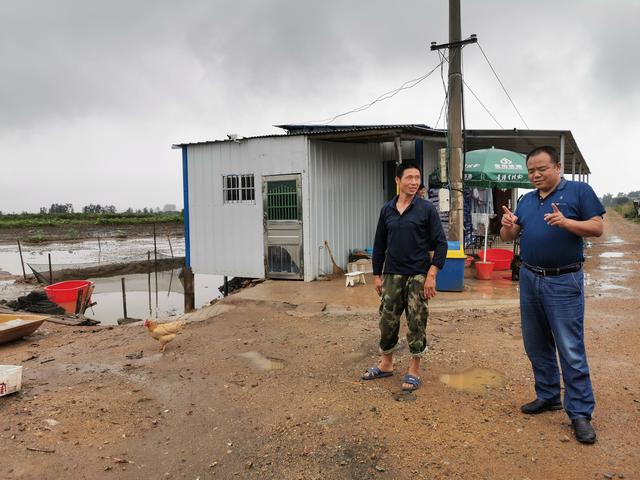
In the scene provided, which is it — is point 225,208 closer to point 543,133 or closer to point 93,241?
point 543,133

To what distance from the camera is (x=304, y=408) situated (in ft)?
12.1

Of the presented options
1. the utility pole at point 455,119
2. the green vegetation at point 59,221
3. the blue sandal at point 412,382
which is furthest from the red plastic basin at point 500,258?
the green vegetation at point 59,221

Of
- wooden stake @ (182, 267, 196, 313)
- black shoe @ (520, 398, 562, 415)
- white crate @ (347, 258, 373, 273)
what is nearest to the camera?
black shoe @ (520, 398, 562, 415)

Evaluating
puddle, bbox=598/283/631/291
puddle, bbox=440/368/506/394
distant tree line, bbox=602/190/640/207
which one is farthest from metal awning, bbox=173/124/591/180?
distant tree line, bbox=602/190/640/207

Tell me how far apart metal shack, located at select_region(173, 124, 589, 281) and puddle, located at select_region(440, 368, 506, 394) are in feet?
17.2

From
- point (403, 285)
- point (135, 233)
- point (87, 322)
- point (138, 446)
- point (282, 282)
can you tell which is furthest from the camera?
point (135, 233)

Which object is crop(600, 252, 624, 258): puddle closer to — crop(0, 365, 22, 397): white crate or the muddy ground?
crop(0, 365, 22, 397): white crate

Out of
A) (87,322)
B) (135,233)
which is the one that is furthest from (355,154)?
(135,233)

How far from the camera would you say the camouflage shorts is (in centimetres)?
379

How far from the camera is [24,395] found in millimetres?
4168

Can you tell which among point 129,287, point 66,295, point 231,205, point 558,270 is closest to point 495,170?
point 231,205

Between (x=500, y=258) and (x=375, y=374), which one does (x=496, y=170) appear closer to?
(x=500, y=258)

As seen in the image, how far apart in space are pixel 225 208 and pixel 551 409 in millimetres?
8292

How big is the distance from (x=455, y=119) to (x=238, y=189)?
484cm
